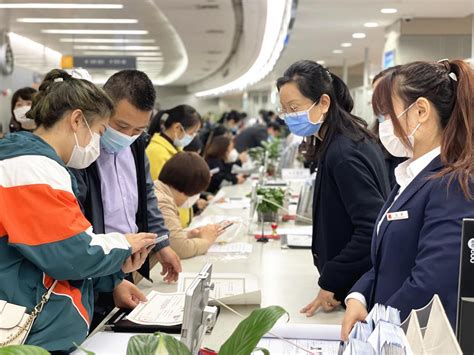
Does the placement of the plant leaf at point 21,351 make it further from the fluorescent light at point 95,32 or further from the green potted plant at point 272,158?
the fluorescent light at point 95,32

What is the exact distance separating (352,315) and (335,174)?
24.9 inches

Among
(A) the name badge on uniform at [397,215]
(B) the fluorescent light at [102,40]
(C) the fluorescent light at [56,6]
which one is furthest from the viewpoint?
(B) the fluorescent light at [102,40]

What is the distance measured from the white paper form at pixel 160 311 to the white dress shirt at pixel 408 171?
613 millimetres

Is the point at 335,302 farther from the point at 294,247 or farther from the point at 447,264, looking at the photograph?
the point at 294,247

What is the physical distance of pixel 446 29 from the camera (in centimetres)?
1034

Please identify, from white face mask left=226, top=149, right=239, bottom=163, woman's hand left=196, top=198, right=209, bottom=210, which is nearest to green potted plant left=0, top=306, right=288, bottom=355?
woman's hand left=196, top=198, right=209, bottom=210

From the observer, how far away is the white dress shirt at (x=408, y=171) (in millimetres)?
1862

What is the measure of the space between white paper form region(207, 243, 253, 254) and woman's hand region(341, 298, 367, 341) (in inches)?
69.0

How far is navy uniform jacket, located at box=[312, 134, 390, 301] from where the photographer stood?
2.31 m

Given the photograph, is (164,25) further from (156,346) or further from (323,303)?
(156,346)

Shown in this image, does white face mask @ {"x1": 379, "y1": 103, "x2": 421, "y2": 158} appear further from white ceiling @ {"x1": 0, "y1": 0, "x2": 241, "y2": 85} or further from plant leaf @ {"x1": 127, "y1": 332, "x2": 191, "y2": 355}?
white ceiling @ {"x1": 0, "y1": 0, "x2": 241, "y2": 85}

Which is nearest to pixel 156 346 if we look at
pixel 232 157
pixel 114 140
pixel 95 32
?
pixel 114 140

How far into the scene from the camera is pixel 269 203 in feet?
14.5

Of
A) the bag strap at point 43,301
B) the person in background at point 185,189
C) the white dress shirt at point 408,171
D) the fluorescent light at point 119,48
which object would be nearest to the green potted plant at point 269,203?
the person in background at point 185,189
